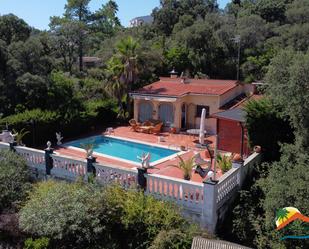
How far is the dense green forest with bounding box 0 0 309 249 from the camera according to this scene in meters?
12.4

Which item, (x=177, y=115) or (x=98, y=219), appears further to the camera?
(x=177, y=115)

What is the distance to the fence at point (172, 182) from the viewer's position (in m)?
12.1

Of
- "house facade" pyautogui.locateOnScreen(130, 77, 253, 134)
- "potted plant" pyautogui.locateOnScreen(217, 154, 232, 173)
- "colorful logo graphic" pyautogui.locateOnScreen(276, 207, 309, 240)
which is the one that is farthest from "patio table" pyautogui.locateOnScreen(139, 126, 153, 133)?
"colorful logo graphic" pyautogui.locateOnScreen(276, 207, 309, 240)

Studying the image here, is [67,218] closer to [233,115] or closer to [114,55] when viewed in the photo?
[233,115]

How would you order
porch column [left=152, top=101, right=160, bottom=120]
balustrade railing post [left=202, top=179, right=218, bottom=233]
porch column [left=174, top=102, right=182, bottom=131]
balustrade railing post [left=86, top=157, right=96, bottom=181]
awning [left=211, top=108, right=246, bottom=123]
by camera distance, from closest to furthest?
balustrade railing post [left=202, top=179, right=218, bottom=233]
balustrade railing post [left=86, top=157, right=96, bottom=181]
awning [left=211, top=108, right=246, bottom=123]
porch column [left=174, top=102, right=182, bottom=131]
porch column [left=152, top=101, right=160, bottom=120]

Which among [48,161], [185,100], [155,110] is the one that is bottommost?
[48,161]

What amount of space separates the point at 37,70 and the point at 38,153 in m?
13.1

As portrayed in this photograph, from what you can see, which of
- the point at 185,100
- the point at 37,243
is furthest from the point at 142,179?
the point at 185,100

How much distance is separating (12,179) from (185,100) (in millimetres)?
17860

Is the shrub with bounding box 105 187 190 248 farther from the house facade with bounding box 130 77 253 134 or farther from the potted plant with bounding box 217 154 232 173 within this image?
the house facade with bounding box 130 77 253 134

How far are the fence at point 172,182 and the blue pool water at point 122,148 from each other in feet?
22.4

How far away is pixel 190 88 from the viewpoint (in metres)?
30.0

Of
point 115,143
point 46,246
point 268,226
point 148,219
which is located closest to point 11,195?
point 46,246

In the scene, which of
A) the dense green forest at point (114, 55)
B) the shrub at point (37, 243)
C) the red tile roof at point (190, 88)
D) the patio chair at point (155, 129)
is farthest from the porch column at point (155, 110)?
the shrub at point (37, 243)
